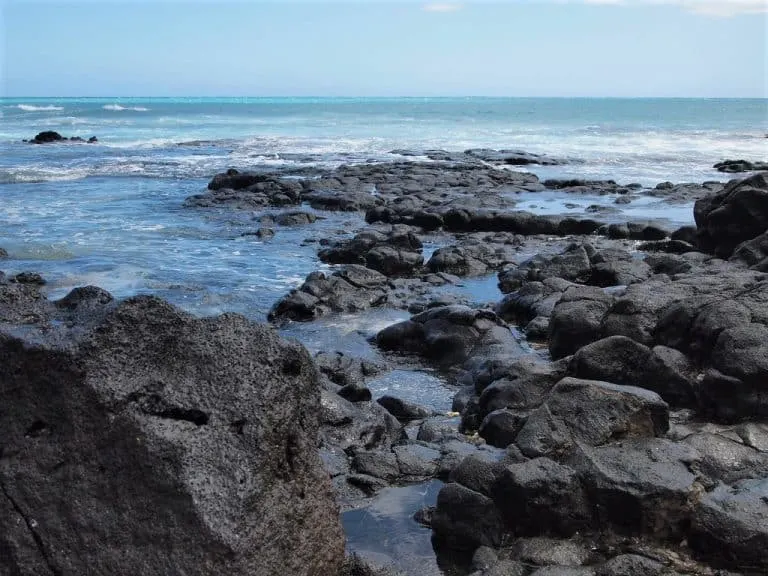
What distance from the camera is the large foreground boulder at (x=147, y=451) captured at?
3885mm

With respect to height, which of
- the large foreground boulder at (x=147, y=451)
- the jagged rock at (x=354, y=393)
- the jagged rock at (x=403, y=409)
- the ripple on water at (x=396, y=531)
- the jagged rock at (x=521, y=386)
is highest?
the large foreground boulder at (x=147, y=451)

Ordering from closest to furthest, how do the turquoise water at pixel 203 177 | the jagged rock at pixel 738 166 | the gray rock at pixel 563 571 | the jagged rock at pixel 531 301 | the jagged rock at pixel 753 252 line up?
the gray rock at pixel 563 571
the jagged rock at pixel 531 301
the jagged rock at pixel 753 252
the turquoise water at pixel 203 177
the jagged rock at pixel 738 166

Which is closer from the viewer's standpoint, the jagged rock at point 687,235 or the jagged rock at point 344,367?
the jagged rock at point 344,367

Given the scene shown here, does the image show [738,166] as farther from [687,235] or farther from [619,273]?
[619,273]

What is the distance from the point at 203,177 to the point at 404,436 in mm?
26369

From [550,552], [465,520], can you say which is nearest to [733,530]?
A: [550,552]

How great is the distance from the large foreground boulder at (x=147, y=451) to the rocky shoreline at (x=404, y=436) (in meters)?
0.01

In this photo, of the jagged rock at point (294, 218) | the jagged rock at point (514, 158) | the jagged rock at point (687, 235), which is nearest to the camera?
the jagged rock at point (687, 235)

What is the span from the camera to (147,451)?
3.93 m

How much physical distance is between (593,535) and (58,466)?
3.61 metres

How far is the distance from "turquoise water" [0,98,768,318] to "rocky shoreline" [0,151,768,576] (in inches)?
159

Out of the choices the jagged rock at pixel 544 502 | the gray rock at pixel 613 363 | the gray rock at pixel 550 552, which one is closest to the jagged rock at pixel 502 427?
the gray rock at pixel 613 363

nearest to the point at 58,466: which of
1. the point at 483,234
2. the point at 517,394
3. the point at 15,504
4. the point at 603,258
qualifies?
the point at 15,504

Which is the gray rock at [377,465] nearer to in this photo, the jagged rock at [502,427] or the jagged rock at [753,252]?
the jagged rock at [502,427]
